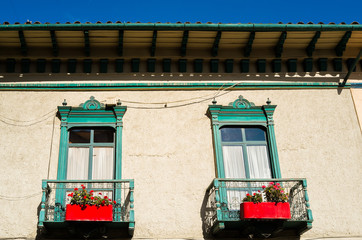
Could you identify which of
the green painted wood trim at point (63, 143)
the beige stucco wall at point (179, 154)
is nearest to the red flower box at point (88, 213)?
the beige stucco wall at point (179, 154)

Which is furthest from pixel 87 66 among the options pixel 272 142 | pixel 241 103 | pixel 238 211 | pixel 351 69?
pixel 351 69

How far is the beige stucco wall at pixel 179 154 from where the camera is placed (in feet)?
36.1

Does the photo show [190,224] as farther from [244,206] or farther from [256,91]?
[256,91]

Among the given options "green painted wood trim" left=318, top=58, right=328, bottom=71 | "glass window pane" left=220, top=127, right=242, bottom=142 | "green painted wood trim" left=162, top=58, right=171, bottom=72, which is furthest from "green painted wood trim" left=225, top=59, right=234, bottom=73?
"green painted wood trim" left=318, top=58, right=328, bottom=71

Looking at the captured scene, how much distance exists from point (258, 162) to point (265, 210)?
6.77 feet

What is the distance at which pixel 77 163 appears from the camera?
11.7 metres

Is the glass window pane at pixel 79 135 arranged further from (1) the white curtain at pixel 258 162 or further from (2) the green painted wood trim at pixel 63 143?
(1) the white curtain at pixel 258 162

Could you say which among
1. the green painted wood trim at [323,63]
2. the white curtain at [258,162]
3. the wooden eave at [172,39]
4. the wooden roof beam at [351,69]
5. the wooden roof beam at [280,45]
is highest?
the wooden eave at [172,39]

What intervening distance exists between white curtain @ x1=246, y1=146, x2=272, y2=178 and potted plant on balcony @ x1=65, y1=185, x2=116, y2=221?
359cm

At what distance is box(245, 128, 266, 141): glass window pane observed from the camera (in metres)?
12.3

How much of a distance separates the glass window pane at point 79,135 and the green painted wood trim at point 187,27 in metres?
2.40

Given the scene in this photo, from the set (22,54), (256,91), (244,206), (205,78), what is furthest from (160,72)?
(244,206)

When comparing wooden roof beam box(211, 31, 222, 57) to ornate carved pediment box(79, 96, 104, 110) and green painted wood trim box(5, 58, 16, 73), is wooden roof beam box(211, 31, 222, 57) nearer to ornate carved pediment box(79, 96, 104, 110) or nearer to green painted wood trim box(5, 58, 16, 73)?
ornate carved pediment box(79, 96, 104, 110)

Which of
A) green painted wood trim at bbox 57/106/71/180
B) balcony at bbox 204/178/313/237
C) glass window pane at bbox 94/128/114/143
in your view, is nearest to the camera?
balcony at bbox 204/178/313/237
